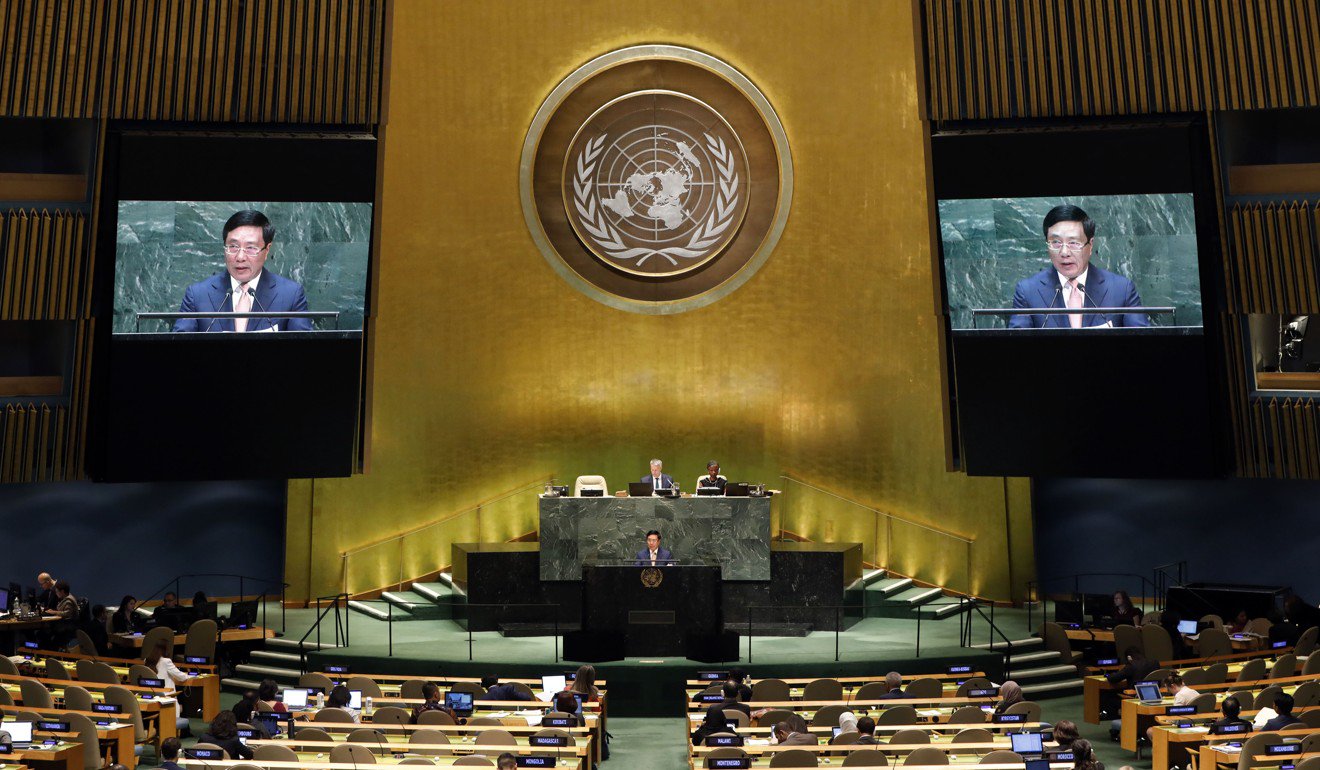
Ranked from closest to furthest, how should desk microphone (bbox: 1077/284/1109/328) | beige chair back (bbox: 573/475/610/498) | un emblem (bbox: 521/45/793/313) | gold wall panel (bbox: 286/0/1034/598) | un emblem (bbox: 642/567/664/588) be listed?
un emblem (bbox: 642/567/664/588), desk microphone (bbox: 1077/284/1109/328), beige chair back (bbox: 573/475/610/498), gold wall panel (bbox: 286/0/1034/598), un emblem (bbox: 521/45/793/313)

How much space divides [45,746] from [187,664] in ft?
12.5

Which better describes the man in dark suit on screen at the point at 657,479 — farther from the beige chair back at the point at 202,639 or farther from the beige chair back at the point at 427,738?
the beige chair back at the point at 427,738

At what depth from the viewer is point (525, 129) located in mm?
19078

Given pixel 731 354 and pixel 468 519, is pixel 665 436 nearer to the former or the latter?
pixel 731 354

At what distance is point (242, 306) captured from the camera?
1588 cm

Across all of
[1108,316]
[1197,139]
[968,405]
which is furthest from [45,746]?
[1197,139]

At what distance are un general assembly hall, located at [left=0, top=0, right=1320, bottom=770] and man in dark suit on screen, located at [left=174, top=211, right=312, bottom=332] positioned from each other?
6cm

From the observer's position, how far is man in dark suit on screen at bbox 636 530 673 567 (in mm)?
15484

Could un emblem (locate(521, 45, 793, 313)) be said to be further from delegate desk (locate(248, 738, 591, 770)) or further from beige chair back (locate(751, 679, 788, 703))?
delegate desk (locate(248, 738, 591, 770))

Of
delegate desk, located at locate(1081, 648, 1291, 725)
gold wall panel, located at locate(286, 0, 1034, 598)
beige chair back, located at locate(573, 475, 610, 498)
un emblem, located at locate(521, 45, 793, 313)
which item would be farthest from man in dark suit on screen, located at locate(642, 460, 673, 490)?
delegate desk, located at locate(1081, 648, 1291, 725)

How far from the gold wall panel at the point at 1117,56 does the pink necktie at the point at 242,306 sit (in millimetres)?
7732

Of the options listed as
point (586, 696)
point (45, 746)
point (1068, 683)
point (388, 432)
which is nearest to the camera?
point (45, 746)

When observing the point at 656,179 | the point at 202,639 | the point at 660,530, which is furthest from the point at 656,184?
the point at 202,639

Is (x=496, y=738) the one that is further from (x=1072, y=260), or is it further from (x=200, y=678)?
(x=1072, y=260)
